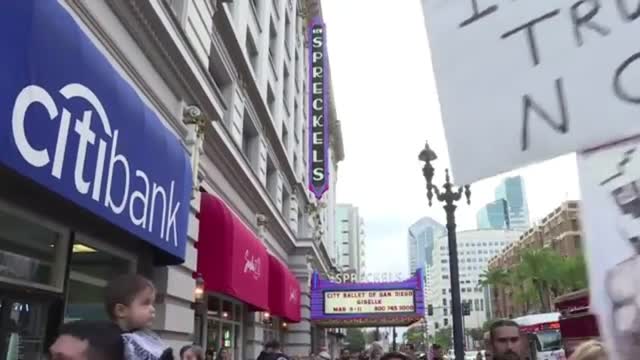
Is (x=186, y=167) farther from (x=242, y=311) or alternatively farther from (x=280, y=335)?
(x=280, y=335)

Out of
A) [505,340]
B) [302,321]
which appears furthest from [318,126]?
[505,340]

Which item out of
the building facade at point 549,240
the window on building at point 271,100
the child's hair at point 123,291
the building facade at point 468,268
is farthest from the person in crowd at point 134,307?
the building facade at point 468,268

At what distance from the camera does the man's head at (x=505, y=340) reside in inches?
182

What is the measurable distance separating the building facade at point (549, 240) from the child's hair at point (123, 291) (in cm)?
6788

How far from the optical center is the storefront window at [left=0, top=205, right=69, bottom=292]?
589 cm

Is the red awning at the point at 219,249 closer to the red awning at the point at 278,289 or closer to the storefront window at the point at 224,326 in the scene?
the storefront window at the point at 224,326

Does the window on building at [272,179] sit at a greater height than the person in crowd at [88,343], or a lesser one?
greater

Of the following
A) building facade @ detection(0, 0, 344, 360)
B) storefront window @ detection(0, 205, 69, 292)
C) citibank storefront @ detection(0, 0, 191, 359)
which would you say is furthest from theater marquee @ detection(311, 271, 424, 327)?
storefront window @ detection(0, 205, 69, 292)

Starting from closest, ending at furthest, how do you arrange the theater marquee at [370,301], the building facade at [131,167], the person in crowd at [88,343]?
1. the person in crowd at [88,343]
2. the building facade at [131,167]
3. the theater marquee at [370,301]

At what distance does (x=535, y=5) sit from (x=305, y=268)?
25.1m

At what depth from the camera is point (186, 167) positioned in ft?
30.5

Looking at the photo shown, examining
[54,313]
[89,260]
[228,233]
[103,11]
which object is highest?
[103,11]

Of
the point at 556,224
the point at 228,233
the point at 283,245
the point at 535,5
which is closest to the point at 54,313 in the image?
the point at 228,233

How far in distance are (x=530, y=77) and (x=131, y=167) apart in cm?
A: 556
